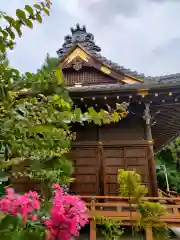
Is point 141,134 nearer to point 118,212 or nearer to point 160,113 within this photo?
point 160,113

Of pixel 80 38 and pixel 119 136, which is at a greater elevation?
pixel 80 38

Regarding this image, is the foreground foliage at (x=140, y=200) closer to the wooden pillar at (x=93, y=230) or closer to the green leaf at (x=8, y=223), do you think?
the wooden pillar at (x=93, y=230)

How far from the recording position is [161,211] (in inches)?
149

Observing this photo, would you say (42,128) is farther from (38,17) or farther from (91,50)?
(91,50)

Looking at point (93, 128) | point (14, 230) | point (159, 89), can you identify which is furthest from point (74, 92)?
Result: point (14, 230)

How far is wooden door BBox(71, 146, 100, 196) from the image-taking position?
201 inches

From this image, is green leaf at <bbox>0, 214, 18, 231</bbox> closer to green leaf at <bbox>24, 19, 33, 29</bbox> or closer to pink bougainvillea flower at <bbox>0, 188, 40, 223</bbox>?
pink bougainvillea flower at <bbox>0, 188, 40, 223</bbox>

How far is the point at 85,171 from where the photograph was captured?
5.20 m

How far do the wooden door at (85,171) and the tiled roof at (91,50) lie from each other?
2.18 m

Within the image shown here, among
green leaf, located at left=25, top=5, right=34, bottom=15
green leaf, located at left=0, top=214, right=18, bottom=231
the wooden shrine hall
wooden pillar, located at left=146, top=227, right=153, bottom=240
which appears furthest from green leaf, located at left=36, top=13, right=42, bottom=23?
wooden pillar, located at left=146, top=227, right=153, bottom=240

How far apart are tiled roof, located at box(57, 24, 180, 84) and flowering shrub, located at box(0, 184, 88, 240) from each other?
4.40 meters

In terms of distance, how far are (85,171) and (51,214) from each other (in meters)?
4.59

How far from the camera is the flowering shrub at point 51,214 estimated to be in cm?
66

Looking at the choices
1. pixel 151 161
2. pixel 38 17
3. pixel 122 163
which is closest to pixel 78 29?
pixel 122 163
